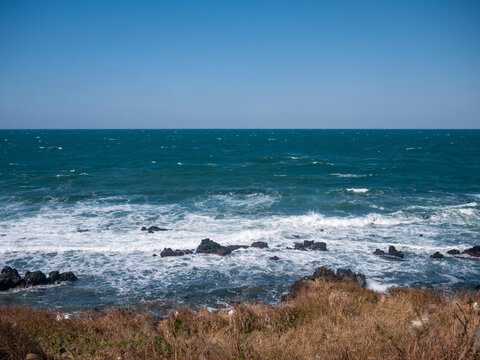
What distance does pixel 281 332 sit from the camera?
24.3 ft

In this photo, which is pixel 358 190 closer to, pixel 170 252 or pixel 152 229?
pixel 152 229

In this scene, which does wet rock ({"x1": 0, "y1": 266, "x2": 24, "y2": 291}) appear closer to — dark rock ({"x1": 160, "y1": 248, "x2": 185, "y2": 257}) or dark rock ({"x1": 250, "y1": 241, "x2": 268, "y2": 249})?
dark rock ({"x1": 160, "y1": 248, "x2": 185, "y2": 257})

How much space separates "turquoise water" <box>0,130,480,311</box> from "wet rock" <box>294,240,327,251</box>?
0.56 metres

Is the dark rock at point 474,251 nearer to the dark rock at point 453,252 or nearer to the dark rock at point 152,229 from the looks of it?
the dark rock at point 453,252

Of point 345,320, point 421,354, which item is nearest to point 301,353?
point 421,354

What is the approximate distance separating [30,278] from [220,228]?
1099cm

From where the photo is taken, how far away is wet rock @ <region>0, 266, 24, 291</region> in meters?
12.7

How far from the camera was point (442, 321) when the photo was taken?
6.50 meters

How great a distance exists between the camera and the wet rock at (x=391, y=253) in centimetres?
1609

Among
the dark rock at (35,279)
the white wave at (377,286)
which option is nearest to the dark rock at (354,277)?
the white wave at (377,286)

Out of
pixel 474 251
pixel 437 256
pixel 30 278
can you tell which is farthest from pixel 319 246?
pixel 30 278

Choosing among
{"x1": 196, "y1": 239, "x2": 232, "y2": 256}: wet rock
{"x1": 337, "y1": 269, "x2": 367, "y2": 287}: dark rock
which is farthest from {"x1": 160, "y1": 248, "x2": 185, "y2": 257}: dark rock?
{"x1": 337, "y1": 269, "x2": 367, "y2": 287}: dark rock

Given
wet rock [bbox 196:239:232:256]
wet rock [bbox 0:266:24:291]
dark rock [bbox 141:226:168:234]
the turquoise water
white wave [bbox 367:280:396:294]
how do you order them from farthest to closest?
dark rock [bbox 141:226:168:234] < wet rock [bbox 196:239:232:256] < the turquoise water < white wave [bbox 367:280:396:294] < wet rock [bbox 0:266:24:291]

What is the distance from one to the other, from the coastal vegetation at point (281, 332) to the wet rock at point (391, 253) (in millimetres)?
5737
